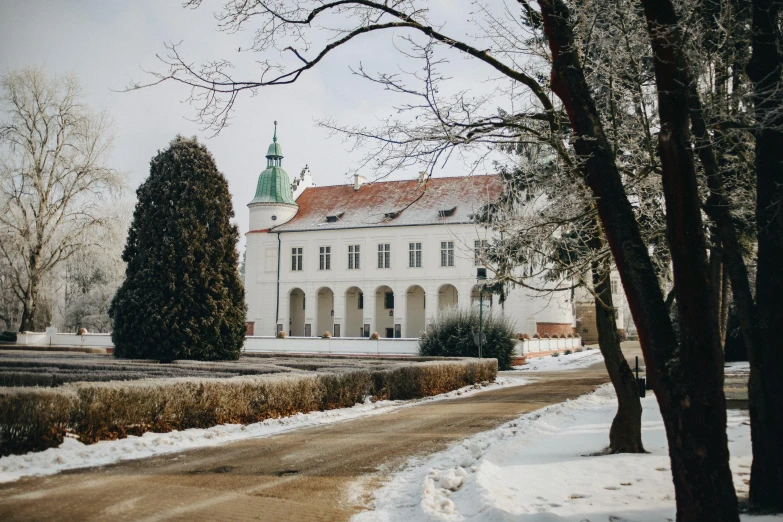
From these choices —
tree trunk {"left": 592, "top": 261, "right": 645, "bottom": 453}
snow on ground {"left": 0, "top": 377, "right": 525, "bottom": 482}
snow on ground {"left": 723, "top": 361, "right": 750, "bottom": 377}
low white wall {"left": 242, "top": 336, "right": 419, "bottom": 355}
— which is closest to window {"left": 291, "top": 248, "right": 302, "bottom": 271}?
low white wall {"left": 242, "top": 336, "right": 419, "bottom": 355}

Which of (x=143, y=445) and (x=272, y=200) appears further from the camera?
(x=272, y=200)

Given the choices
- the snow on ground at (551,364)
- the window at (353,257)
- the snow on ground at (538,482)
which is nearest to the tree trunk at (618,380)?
the snow on ground at (538,482)

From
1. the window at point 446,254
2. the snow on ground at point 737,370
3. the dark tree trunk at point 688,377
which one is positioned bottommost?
the snow on ground at point 737,370

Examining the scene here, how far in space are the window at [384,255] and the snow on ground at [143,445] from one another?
120 feet

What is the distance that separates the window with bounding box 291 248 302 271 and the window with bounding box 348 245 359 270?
4343 mm

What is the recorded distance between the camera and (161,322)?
17984 mm

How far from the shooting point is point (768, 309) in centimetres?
482

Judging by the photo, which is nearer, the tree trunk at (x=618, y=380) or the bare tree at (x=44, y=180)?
the tree trunk at (x=618, y=380)

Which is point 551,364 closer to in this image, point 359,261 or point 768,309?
point 359,261

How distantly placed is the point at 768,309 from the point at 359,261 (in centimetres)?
4540

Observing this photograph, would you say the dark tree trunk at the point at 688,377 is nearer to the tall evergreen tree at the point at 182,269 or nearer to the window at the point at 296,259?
the tall evergreen tree at the point at 182,269

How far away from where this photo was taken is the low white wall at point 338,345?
32750 millimetres

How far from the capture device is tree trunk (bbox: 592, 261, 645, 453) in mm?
7754

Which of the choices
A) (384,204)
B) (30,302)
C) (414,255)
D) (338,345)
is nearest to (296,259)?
(384,204)
